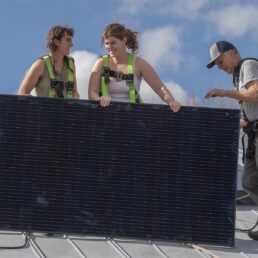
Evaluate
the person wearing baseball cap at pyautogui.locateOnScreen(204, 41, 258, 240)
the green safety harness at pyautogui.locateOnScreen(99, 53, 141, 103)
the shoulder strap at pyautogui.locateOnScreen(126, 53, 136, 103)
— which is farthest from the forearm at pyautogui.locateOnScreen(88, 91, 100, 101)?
the person wearing baseball cap at pyautogui.locateOnScreen(204, 41, 258, 240)

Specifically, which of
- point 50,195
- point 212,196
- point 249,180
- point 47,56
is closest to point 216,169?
point 212,196

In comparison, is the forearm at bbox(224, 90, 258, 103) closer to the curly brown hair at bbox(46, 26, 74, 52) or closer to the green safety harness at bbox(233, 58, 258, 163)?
the green safety harness at bbox(233, 58, 258, 163)

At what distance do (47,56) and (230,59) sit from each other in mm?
1669

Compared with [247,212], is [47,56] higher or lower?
higher

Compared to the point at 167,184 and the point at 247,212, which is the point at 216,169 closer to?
the point at 167,184

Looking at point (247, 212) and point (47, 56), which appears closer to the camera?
point (47, 56)

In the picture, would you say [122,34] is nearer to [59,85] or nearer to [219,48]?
[59,85]

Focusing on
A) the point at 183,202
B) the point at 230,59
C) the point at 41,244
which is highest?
the point at 230,59

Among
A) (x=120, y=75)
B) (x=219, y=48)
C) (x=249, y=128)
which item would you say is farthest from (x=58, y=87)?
(x=249, y=128)

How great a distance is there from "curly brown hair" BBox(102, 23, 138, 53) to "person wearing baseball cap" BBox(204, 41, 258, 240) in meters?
0.70

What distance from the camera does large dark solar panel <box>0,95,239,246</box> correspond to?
232 inches

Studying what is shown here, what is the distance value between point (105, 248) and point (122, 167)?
69cm

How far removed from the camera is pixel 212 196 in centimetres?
593

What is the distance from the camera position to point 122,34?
6.09 m
